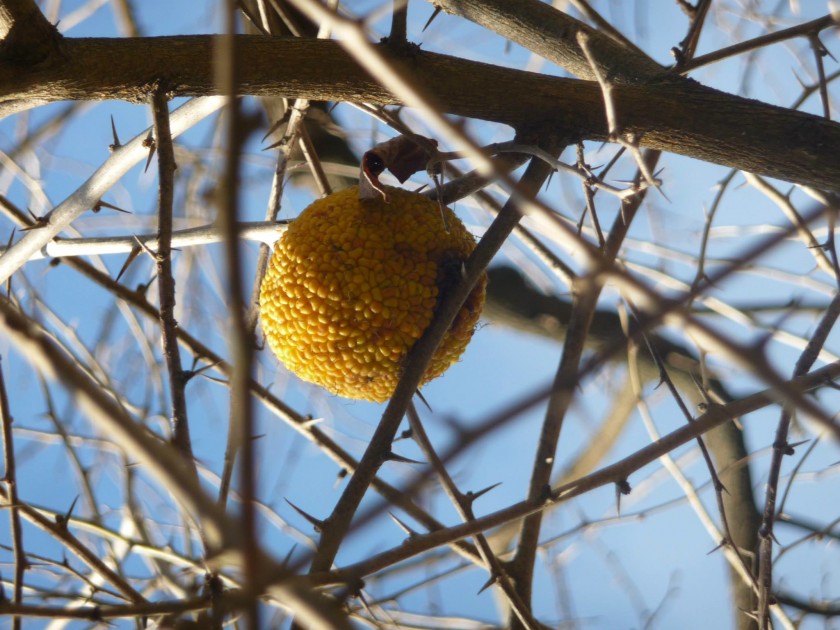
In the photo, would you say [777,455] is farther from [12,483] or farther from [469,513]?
[12,483]

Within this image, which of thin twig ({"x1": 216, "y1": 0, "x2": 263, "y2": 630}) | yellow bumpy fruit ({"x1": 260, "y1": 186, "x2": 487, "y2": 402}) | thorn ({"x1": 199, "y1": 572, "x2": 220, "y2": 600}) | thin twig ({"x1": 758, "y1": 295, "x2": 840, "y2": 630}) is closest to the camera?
thin twig ({"x1": 216, "y1": 0, "x2": 263, "y2": 630})

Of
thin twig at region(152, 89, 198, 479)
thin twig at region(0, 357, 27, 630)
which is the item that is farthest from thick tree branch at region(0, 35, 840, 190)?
thin twig at region(0, 357, 27, 630)

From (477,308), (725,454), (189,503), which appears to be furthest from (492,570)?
(725,454)

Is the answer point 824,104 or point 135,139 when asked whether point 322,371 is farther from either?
point 824,104

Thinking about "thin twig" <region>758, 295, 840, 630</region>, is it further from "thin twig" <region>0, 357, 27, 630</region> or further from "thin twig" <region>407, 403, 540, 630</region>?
"thin twig" <region>0, 357, 27, 630</region>

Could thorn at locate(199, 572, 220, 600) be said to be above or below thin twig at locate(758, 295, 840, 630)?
below

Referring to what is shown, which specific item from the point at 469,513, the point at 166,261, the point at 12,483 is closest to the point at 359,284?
the point at 166,261
